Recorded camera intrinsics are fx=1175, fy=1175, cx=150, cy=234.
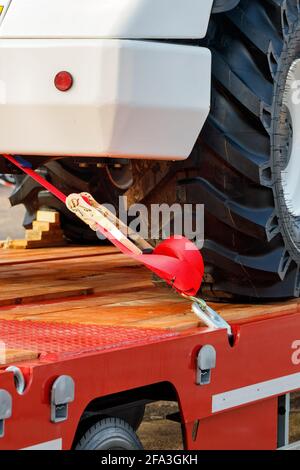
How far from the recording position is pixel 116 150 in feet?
13.3

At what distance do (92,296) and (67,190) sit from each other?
4.55 feet

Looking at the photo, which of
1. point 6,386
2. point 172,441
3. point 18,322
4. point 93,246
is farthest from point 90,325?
point 93,246

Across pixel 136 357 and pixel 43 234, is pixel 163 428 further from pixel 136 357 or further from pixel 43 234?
pixel 136 357

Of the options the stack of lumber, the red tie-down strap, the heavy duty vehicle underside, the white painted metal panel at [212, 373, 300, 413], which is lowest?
the white painted metal panel at [212, 373, 300, 413]

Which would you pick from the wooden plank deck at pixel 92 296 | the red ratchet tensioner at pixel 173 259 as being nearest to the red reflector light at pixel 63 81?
the red ratchet tensioner at pixel 173 259

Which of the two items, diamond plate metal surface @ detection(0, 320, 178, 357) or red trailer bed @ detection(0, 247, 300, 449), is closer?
red trailer bed @ detection(0, 247, 300, 449)

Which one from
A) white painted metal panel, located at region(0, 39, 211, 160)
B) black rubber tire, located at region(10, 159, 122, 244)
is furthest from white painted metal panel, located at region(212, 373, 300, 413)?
black rubber tire, located at region(10, 159, 122, 244)

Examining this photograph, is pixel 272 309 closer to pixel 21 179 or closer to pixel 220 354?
pixel 220 354

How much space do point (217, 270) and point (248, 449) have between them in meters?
0.74

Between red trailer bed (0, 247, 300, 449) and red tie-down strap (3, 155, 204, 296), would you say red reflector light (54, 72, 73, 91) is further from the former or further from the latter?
red trailer bed (0, 247, 300, 449)

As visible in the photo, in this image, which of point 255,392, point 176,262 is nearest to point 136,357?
point 176,262

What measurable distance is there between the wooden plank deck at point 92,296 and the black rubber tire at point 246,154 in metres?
0.18

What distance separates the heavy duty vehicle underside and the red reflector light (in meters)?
0.03

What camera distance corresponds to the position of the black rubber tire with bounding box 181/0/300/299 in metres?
4.41
